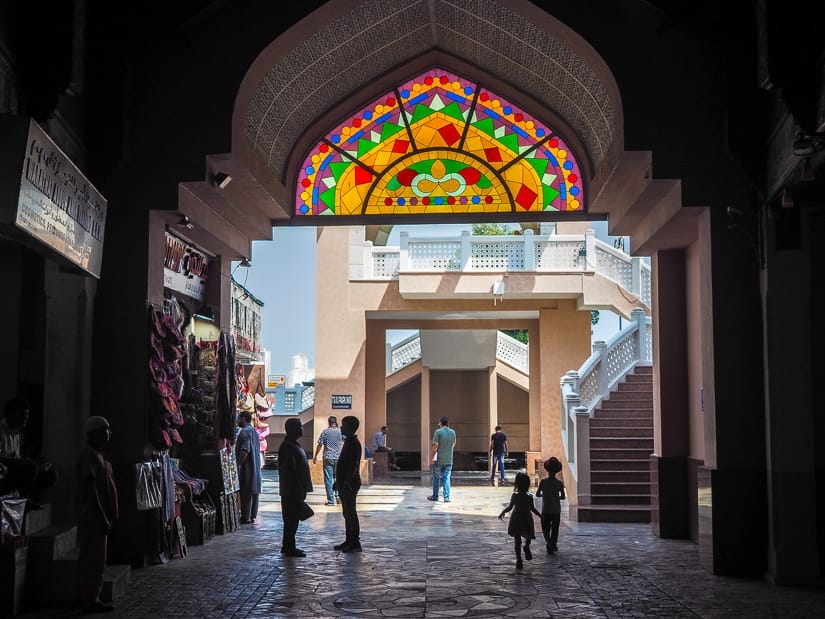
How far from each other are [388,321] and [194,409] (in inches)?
516

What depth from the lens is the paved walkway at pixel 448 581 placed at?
7586 millimetres

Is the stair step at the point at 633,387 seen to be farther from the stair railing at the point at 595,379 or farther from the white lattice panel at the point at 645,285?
the white lattice panel at the point at 645,285

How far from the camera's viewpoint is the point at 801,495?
8664 mm

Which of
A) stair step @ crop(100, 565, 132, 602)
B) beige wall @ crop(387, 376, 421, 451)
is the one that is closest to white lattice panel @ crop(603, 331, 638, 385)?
stair step @ crop(100, 565, 132, 602)

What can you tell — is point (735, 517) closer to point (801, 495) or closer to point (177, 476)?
point (801, 495)

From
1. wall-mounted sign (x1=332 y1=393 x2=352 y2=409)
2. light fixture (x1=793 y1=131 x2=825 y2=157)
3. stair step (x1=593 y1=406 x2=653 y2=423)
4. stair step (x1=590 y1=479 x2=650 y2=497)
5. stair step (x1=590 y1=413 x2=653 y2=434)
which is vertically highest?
light fixture (x1=793 y1=131 x2=825 y2=157)

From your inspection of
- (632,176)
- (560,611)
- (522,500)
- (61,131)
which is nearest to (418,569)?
(522,500)

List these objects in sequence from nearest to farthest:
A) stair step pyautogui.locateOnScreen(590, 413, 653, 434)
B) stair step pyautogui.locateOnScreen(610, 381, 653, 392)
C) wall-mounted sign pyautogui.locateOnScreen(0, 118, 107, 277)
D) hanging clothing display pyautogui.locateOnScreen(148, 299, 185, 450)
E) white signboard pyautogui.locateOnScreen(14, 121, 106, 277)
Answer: wall-mounted sign pyautogui.locateOnScreen(0, 118, 107, 277)
white signboard pyautogui.locateOnScreen(14, 121, 106, 277)
hanging clothing display pyautogui.locateOnScreen(148, 299, 185, 450)
stair step pyautogui.locateOnScreen(590, 413, 653, 434)
stair step pyautogui.locateOnScreen(610, 381, 653, 392)

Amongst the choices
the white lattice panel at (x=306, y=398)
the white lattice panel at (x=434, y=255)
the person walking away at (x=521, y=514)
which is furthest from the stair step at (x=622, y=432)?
the white lattice panel at (x=306, y=398)

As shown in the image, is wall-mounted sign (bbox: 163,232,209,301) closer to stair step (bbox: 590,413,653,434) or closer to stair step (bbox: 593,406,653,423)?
stair step (bbox: 590,413,653,434)

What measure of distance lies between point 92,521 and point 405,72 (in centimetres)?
698

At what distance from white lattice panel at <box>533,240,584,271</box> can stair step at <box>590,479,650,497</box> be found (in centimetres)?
766

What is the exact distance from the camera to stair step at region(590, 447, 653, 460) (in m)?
15.2

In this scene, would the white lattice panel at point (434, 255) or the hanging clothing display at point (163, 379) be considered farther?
the white lattice panel at point (434, 255)
